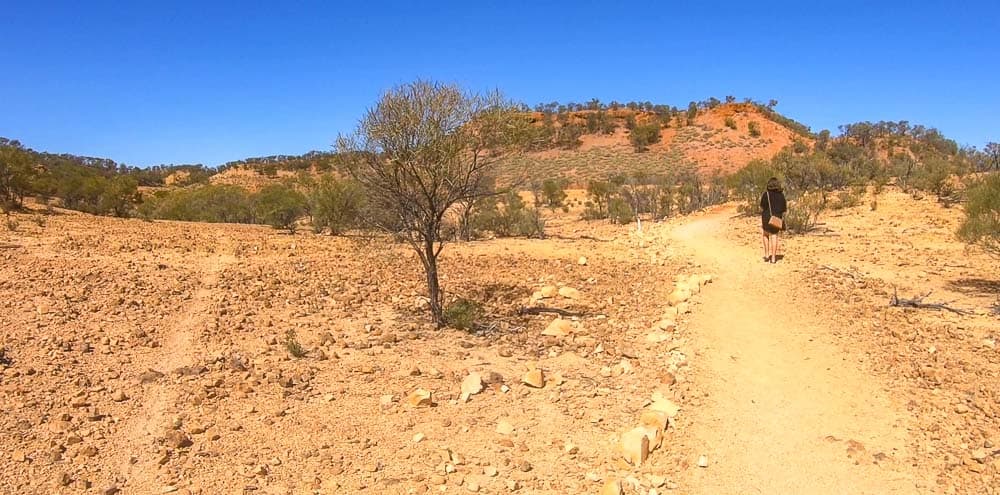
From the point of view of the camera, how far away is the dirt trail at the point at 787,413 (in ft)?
14.3

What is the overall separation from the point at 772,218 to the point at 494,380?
7.79 m

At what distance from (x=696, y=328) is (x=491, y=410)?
346 cm

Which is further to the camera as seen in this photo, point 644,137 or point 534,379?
point 644,137

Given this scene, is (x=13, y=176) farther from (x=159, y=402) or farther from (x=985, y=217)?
(x=985, y=217)

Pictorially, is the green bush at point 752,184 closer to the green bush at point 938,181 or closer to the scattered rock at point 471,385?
the green bush at point 938,181

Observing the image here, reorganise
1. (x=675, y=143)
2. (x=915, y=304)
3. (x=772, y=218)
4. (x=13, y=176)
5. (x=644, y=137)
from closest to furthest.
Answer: (x=915, y=304) < (x=772, y=218) < (x=13, y=176) < (x=644, y=137) < (x=675, y=143)

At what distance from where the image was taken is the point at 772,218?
458 inches

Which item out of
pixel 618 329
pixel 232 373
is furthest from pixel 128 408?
pixel 618 329

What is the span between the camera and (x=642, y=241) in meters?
16.7

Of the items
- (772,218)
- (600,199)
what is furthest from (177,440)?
(600,199)

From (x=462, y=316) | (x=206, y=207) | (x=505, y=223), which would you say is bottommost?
(x=462, y=316)

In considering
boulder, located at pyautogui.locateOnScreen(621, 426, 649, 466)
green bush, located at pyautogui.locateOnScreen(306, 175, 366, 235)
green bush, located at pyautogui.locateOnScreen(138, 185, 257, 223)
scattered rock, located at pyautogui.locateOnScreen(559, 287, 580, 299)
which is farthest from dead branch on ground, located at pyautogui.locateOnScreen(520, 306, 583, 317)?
green bush, located at pyautogui.locateOnScreen(138, 185, 257, 223)

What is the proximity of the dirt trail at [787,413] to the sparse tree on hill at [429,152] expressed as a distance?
339 centimetres

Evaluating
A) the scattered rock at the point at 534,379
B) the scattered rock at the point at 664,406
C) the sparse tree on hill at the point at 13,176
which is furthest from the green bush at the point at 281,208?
the scattered rock at the point at 664,406
